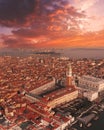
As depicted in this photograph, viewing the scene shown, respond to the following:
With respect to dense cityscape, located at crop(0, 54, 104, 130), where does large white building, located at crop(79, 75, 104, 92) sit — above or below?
above

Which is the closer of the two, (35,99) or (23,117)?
(23,117)

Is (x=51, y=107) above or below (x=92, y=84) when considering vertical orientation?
below

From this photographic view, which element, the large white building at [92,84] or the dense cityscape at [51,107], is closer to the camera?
the dense cityscape at [51,107]

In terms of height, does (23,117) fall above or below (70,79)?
below

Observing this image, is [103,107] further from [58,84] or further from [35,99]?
[58,84]

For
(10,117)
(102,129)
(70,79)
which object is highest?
(70,79)

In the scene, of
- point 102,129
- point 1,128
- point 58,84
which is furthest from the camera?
point 58,84

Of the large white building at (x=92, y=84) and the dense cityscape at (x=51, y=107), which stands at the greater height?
the large white building at (x=92, y=84)

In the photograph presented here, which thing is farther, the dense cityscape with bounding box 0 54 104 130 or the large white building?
the large white building

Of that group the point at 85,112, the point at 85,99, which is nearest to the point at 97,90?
the point at 85,99

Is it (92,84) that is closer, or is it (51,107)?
(51,107)

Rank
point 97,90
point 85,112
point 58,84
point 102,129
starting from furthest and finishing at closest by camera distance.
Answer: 1. point 58,84
2. point 97,90
3. point 85,112
4. point 102,129
